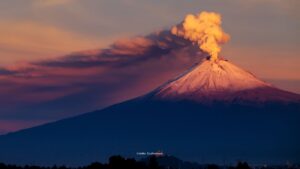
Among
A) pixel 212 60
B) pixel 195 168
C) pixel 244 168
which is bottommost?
pixel 244 168

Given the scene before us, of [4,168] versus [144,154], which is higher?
[144,154]

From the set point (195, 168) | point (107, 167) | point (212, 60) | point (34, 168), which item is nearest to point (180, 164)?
point (195, 168)

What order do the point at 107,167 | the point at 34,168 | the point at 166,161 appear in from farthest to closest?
the point at 166,161 → the point at 34,168 → the point at 107,167

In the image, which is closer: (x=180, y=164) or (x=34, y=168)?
(x=34, y=168)

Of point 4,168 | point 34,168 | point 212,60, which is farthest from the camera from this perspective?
point 212,60

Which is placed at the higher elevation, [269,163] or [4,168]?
[269,163]

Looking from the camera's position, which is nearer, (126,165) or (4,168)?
(126,165)

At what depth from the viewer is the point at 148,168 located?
70312 millimetres

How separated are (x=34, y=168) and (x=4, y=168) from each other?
5.80m

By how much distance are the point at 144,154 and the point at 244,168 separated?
5193 inches

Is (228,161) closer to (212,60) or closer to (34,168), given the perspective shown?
(212,60)

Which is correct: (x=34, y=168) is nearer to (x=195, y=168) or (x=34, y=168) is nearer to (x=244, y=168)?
(x=244, y=168)

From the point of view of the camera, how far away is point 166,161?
494 ft

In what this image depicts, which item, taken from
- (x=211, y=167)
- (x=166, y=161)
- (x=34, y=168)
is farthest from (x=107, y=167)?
(x=166, y=161)
